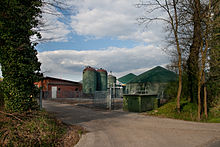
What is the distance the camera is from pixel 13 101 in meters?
7.14

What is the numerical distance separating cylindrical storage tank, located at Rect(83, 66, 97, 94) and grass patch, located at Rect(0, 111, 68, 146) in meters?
30.5

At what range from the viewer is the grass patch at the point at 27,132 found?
210 inches

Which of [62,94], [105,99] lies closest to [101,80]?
[62,94]

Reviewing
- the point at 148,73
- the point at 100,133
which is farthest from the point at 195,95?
the point at 148,73

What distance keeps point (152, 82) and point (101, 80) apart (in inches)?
650

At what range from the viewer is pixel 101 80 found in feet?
131

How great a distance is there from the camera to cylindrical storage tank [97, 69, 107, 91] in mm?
39562

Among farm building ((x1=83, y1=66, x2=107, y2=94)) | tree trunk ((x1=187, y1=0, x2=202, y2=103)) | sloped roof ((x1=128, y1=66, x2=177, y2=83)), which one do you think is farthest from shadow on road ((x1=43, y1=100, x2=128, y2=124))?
farm building ((x1=83, y1=66, x2=107, y2=94))

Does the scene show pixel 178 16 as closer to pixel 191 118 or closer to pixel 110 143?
pixel 191 118

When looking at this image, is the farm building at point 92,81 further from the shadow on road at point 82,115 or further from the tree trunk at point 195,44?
the tree trunk at point 195,44

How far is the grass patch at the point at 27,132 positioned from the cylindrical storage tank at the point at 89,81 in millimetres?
30546

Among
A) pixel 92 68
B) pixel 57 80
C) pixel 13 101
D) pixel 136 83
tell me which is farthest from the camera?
pixel 92 68

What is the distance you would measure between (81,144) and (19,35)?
4951 mm

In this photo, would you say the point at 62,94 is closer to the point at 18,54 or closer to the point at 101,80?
the point at 101,80
